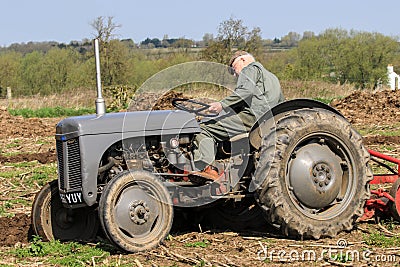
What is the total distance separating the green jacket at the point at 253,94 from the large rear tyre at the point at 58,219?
2.03 meters

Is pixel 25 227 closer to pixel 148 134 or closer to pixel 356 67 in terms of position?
pixel 148 134

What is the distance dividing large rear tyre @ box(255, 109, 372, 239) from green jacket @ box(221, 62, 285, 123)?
0.34 m

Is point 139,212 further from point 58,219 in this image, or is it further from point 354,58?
point 354,58

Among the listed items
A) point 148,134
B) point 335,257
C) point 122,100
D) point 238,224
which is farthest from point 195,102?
point 122,100

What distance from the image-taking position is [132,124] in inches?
258

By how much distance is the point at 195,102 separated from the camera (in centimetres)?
709

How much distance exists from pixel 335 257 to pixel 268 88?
2050mm

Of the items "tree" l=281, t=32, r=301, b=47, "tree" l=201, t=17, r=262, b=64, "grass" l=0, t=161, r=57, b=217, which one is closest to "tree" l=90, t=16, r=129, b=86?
"tree" l=201, t=17, r=262, b=64

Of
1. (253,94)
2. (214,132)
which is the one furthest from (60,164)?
(253,94)

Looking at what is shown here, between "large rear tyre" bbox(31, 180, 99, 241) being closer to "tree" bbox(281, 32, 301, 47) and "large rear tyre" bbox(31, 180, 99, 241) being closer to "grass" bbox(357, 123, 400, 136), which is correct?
"grass" bbox(357, 123, 400, 136)

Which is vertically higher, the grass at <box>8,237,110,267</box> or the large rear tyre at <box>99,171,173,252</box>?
the large rear tyre at <box>99,171,173,252</box>

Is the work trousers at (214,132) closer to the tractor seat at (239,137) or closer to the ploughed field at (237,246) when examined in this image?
the tractor seat at (239,137)

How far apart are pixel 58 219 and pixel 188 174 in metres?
1.62

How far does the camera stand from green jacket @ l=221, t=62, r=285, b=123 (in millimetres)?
6812
